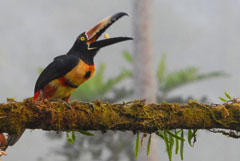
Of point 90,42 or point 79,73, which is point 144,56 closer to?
point 90,42

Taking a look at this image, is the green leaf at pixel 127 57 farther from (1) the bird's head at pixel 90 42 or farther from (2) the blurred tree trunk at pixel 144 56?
(1) the bird's head at pixel 90 42

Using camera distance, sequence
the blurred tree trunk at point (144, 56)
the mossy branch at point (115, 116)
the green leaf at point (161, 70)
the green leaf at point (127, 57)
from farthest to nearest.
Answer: the green leaf at point (161, 70) → the green leaf at point (127, 57) → the blurred tree trunk at point (144, 56) → the mossy branch at point (115, 116)

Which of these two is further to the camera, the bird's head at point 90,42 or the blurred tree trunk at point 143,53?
the blurred tree trunk at point 143,53

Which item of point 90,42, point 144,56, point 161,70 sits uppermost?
point 161,70

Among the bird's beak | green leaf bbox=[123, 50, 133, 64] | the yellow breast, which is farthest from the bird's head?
green leaf bbox=[123, 50, 133, 64]

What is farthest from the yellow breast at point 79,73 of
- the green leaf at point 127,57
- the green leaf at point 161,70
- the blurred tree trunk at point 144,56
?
the green leaf at point 161,70

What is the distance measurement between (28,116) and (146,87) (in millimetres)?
5131

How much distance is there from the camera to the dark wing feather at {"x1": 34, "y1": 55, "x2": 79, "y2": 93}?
2471 millimetres

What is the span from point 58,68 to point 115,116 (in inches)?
31.4

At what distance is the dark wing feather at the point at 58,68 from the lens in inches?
97.3

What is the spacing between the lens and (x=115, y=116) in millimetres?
1822

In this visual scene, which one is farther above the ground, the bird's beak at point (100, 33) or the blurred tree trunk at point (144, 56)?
the blurred tree trunk at point (144, 56)

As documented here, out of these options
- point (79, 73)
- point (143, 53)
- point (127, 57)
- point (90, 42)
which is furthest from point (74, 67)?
point (127, 57)

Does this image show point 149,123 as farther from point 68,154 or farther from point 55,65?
point 68,154
